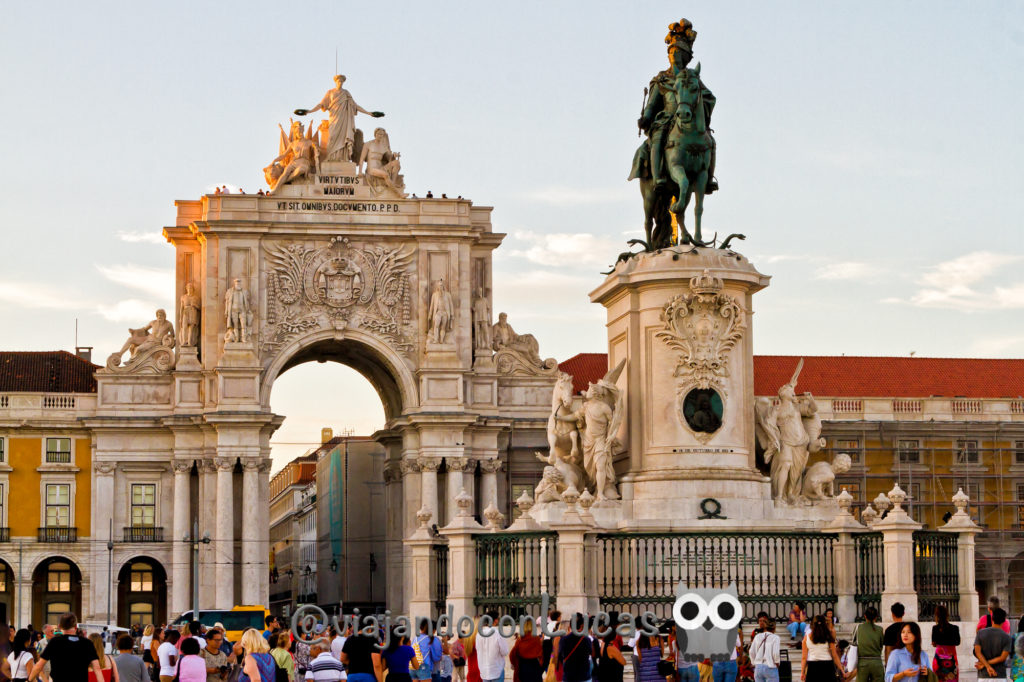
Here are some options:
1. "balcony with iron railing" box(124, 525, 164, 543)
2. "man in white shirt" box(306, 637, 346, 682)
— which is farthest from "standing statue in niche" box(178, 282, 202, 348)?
"man in white shirt" box(306, 637, 346, 682)

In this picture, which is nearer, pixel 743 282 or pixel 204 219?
pixel 743 282

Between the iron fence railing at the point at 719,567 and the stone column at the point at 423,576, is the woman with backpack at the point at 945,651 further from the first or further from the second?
the stone column at the point at 423,576

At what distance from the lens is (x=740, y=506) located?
77.6 feet

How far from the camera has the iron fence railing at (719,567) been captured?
2291 cm

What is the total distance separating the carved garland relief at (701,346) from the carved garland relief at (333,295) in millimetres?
45789

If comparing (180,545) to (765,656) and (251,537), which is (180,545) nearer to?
(251,537)

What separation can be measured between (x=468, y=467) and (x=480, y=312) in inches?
230

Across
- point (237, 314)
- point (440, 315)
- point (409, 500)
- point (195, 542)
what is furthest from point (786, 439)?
point (237, 314)

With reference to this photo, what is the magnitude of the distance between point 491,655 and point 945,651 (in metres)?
5.02

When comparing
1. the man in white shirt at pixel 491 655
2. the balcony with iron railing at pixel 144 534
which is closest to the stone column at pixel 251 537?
the balcony with iron railing at pixel 144 534

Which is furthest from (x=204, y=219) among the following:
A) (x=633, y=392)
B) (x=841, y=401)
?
(x=633, y=392)

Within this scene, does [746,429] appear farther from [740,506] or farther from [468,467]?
[468,467]

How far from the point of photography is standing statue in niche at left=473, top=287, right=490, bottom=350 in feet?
232

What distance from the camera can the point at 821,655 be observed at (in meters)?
18.5
